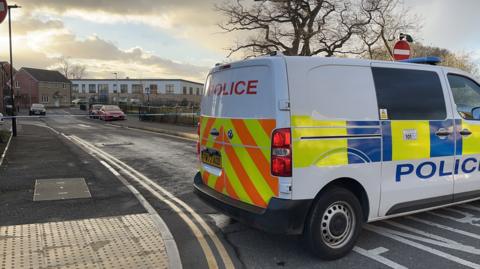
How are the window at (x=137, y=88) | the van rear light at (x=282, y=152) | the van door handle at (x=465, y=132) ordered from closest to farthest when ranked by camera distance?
the van rear light at (x=282, y=152)
the van door handle at (x=465, y=132)
the window at (x=137, y=88)

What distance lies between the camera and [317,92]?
416 cm

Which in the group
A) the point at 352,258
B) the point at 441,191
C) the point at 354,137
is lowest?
the point at 352,258

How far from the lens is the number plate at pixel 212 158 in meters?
4.91

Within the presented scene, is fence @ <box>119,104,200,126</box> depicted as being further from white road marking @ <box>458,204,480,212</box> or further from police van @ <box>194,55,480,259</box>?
police van @ <box>194,55,480,259</box>

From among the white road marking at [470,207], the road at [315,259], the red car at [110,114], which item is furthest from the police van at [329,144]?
the red car at [110,114]

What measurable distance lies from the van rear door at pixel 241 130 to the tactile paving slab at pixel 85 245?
105 centimetres

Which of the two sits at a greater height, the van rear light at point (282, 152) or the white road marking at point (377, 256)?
the van rear light at point (282, 152)

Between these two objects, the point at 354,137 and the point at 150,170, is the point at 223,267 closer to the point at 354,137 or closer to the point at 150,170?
the point at 354,137

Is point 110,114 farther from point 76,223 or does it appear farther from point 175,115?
point 76,223

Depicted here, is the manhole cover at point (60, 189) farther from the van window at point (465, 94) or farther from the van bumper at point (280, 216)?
the van window at point (465, 94)

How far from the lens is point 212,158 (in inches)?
200

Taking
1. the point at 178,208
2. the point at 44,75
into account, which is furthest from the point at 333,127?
the point at 44,75

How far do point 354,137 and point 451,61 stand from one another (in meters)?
29.8

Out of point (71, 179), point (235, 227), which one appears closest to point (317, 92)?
point (235, 227)
